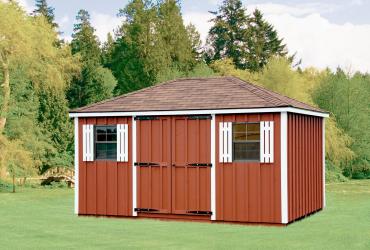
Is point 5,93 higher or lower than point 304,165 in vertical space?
higher

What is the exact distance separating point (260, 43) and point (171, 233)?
52.5 metres

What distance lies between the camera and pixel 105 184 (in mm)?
20266

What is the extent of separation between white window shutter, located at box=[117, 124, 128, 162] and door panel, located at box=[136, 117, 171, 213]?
37 cm

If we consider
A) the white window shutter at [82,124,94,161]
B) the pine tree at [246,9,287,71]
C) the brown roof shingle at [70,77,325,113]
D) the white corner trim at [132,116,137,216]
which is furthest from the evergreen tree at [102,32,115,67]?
the white corner trim at [132,116,137,216]

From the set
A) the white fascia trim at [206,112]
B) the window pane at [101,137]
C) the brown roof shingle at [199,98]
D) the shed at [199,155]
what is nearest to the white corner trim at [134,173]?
the shed at [199,155]

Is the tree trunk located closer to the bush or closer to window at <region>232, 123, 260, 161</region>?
the bush

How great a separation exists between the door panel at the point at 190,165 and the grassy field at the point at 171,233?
2.09 ft

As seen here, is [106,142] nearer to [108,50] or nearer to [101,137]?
[101,137]

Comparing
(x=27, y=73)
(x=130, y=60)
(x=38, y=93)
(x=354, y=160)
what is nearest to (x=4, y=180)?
(x=27, y=73)

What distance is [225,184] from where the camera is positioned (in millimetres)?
18688

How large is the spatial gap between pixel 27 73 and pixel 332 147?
58.0ft

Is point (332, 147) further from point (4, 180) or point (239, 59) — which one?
point (239, 59)

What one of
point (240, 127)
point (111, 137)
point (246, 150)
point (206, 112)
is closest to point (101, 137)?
point (111, 137)

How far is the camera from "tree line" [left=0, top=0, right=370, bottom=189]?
36438 millimetres
